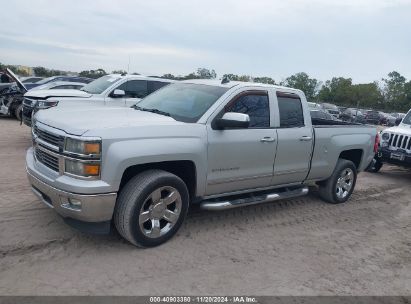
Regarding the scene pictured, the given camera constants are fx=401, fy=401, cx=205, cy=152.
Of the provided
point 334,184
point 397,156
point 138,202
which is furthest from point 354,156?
point 138,202

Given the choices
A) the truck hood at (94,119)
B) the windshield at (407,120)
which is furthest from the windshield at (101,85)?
the windshield at (407,120)

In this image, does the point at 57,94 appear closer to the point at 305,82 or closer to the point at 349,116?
the point at 349,116

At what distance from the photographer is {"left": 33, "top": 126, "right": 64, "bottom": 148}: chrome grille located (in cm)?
403

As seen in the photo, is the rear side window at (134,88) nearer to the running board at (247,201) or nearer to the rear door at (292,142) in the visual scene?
the rear door at (292,142)

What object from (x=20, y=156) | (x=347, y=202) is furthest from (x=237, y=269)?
(x=20, y=156)

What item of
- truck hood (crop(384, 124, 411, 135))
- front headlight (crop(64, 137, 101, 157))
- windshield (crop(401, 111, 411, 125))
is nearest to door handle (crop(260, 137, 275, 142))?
front headlight (crop(64, 137, 101, 157))

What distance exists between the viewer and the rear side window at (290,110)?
18.6 feet

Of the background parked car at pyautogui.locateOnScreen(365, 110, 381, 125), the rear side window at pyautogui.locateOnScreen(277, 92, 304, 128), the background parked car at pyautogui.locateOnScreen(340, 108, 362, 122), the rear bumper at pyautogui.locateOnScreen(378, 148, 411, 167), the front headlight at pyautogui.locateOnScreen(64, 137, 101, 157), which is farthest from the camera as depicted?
the background parked car at pyautogui.locateOnScreen(365, 110, 381, 125)

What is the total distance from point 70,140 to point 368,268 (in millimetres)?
3480

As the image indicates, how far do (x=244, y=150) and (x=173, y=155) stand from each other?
1.07m

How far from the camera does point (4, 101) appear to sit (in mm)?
14016

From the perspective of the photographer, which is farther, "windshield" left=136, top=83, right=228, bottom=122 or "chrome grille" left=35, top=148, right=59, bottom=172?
"windshield" left=136, top=83, right=228, bottom=122

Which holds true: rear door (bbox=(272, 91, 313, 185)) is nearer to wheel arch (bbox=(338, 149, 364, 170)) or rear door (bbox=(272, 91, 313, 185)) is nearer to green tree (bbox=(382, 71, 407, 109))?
wheel arch (bbox=(338, 149, 364, 170))

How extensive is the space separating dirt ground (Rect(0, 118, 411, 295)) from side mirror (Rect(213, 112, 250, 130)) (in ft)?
4.52
